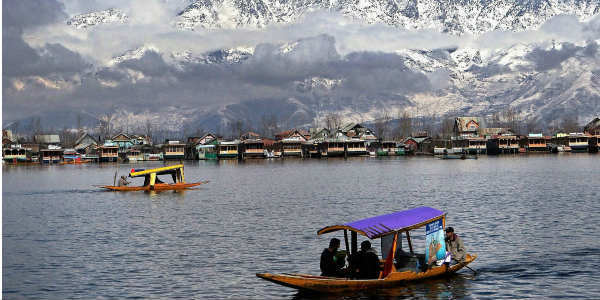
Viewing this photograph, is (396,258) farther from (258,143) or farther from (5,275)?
(258,143)

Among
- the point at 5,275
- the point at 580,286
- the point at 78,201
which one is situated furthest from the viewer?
the point at 78,201

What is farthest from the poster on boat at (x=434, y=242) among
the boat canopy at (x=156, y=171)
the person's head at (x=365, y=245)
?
the boat canopy at (x=156, y=171)

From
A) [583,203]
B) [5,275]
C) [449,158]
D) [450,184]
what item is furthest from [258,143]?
[5,275]

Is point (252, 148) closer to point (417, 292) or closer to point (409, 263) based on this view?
point (409, 263)

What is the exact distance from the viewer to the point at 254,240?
41719 millimetres

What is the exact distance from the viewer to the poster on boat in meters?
29.5

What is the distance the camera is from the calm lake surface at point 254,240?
1170 inches

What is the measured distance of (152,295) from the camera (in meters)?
28.8

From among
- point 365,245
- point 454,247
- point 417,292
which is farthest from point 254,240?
point 365,245

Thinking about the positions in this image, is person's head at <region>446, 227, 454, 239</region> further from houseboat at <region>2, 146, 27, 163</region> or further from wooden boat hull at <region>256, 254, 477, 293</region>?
houseboat at <region>2, 146, 27, 163</region>

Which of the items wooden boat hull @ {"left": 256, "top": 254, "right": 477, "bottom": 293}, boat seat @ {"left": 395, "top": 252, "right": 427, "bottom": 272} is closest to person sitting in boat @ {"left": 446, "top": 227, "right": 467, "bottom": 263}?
boat seat @ {"left": 395, "top": 252, "right": 427, "bottom": 272}

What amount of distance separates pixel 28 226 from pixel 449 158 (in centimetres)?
13610

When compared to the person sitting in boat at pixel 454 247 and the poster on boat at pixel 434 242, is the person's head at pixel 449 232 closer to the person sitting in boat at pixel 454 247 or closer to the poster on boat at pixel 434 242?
the person sitting in boat at pixel 454 247

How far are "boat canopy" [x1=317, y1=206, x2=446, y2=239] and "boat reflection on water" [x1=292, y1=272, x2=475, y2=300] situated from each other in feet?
8.08
